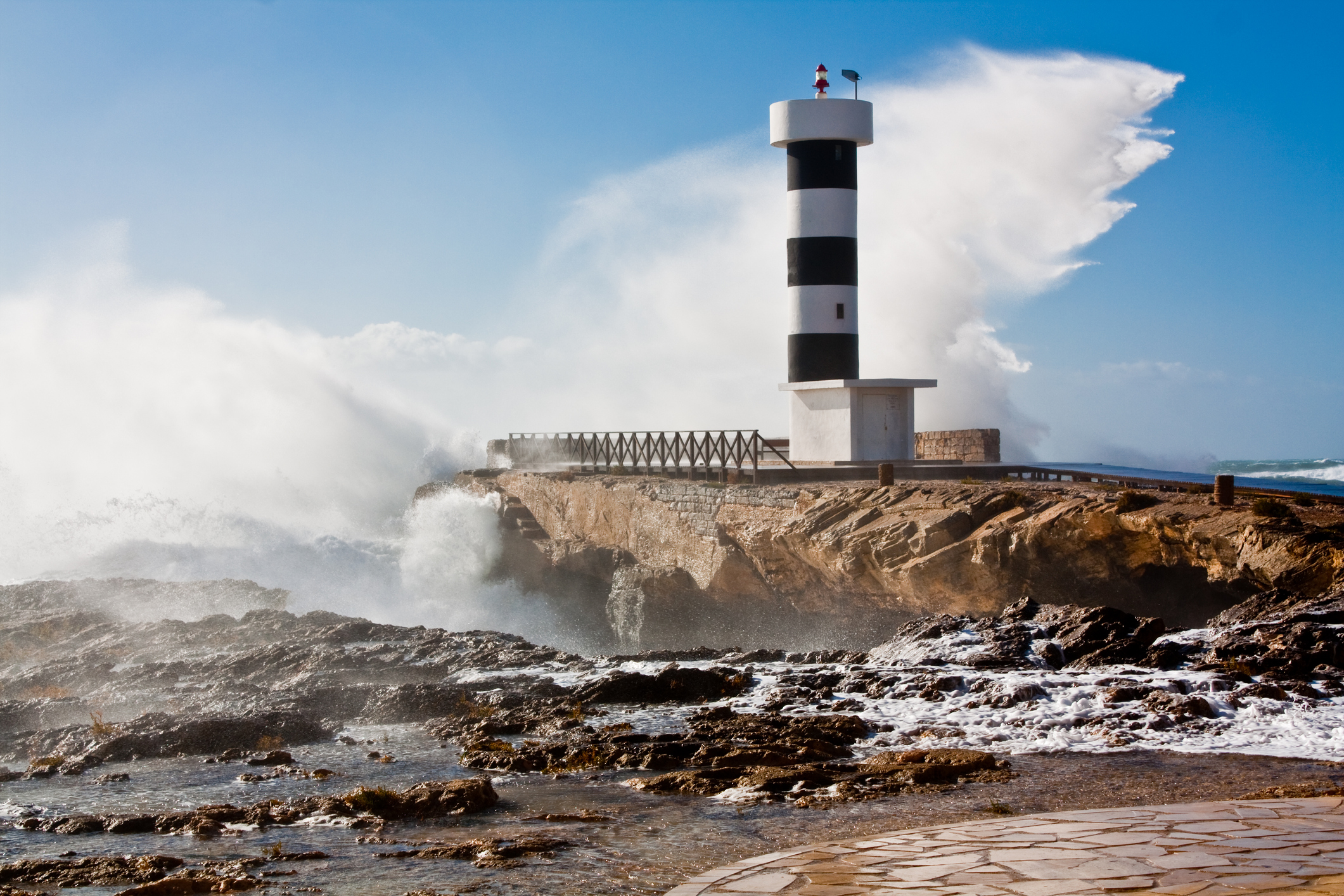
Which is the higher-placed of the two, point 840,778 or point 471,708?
A: point 840,778

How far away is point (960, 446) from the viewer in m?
23.5

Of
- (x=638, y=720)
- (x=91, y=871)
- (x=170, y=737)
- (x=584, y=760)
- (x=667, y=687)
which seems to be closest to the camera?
(x=91, y=871)

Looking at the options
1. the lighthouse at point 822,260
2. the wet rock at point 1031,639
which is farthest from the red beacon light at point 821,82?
the wet rock at point 1031,639

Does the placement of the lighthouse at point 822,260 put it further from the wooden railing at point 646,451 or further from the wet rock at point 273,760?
the wet rock at point 273,760

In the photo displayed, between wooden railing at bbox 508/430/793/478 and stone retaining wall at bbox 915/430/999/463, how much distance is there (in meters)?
3.67

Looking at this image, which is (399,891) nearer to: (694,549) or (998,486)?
(998,486)

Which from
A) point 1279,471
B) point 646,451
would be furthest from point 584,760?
point 1279,471

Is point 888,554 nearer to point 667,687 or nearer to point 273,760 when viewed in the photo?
point 667,687

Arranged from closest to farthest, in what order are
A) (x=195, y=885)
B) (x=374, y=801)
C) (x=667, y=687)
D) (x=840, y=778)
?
(x=195, y=885) → (x=374, y=801) → (x=840, y=778) → (x=667, y=687)

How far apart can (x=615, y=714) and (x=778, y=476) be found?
29.7 feet

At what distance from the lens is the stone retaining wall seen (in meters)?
22.5

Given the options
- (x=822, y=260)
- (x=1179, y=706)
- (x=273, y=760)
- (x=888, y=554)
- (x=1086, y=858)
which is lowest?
(x=273, y=760)

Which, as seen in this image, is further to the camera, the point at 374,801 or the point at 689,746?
the point at 689,746

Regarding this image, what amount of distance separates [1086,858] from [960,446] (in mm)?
19516
